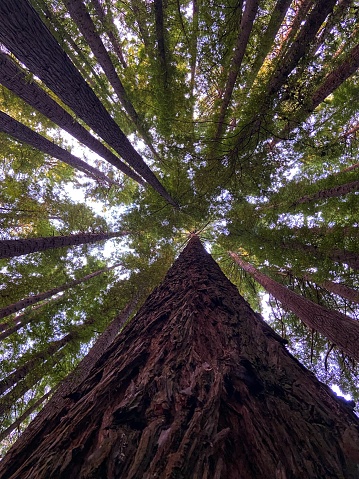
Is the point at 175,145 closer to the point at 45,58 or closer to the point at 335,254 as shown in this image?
the point at 45,58

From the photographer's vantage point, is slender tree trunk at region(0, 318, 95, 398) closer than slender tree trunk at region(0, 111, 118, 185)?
No

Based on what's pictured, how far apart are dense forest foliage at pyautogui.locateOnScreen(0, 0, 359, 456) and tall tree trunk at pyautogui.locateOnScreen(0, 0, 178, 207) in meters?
0.02

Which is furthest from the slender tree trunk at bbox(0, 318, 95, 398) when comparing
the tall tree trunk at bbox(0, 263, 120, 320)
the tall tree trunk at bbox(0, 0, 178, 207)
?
the tall tree trunk at bbox(0, 0, 178, 207)

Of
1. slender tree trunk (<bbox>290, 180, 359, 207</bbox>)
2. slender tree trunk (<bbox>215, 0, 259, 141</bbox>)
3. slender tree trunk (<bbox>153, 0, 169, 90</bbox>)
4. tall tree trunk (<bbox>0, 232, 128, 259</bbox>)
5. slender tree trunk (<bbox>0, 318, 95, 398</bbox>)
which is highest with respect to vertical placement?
slender tree trunk (<bbox>290, 180, 359, 207</bbox>)

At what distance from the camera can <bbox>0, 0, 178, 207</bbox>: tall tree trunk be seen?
8.62ft

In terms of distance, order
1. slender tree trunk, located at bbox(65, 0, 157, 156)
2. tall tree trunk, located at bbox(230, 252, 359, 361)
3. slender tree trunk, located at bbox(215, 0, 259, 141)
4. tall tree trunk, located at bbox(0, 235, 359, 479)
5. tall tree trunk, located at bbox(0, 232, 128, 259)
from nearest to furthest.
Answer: tall tree trunk, located at bbox(0, 235, 359, 479) → slender tree trunk, located at bbox(65, 0, 157, 156) → slender tree trunk, located at bbox(215, 0, 259, 141) → tall tree trunk, located at bbox(230, 252, 359, 361) → tall tree trunk, located at bbox(0, 232, 128, 259)

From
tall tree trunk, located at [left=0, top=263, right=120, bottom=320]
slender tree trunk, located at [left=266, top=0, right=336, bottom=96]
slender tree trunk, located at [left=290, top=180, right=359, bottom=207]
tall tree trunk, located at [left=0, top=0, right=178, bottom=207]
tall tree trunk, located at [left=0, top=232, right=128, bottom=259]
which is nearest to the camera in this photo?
tall tree trunk, located at [left=0, top=0, right=178, bottom=207]

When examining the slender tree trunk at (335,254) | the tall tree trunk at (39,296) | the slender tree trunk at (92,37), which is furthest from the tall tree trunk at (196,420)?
the tall tree trunk at (39,296)

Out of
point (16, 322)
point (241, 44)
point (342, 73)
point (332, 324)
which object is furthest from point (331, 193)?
point (16, 322)

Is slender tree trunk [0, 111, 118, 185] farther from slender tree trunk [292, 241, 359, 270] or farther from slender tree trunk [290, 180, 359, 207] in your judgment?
slender tree trunk [292, 241, 359, 270]

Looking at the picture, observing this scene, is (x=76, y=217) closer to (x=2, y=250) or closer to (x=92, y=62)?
(x=2, y=250)

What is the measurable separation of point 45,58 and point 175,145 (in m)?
3.90

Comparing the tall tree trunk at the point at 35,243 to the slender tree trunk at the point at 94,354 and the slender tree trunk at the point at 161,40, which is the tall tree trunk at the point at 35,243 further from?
the slender tree trunk at the point at 161,40

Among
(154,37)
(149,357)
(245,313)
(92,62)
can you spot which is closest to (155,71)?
(154,37)
